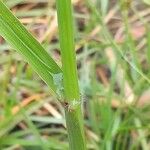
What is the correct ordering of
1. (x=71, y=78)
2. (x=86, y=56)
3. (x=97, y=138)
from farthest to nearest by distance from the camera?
1. (x=86, y=56)
2. (x=97, y=138)
3. (x=71, y=78)

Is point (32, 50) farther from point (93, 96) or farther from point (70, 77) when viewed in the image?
point (93, 96)

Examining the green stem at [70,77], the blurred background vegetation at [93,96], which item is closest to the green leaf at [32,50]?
the green stem at [70,77]

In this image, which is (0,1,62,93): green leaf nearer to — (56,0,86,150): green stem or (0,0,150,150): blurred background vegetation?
(56,0,86,150): green stem

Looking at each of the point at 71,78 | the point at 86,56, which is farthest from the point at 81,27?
the point at 71,78

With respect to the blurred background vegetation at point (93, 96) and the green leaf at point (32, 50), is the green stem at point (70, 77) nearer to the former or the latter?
the green leaf at point (32, 50)

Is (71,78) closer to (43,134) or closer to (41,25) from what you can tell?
(43,134)

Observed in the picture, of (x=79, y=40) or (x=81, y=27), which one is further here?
(x=81, y=27)

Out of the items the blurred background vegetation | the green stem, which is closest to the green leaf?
the green stem

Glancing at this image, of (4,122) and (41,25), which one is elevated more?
(41,25)
